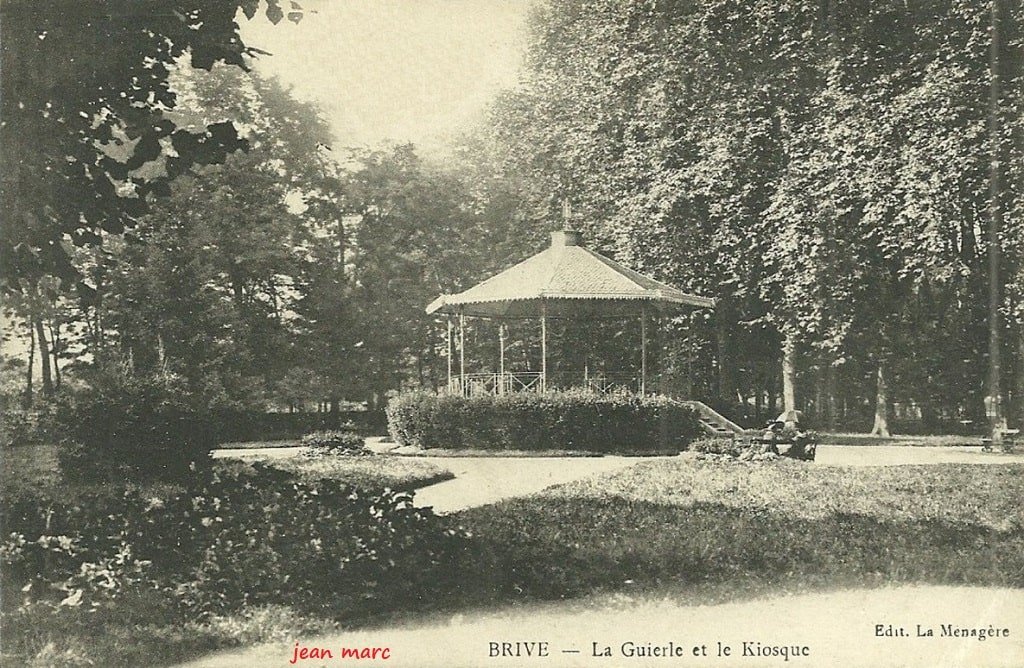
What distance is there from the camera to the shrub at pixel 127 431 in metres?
6.99

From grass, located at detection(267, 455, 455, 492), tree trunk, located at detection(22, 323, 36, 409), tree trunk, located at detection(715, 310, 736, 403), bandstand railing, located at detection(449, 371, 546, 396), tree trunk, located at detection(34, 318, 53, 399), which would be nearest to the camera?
tree trunk, located at detection(22, 323, 36, 409)

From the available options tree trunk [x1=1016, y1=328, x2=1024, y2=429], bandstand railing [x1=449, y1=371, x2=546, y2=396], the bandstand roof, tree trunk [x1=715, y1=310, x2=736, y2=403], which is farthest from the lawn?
tree trunk [x1=715, y1=310, x2=736, y2=403]

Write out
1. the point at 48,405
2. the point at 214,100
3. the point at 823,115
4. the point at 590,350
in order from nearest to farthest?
1. the point at 48,405
2. the point at 214,100
3. the point at 823,115
4. the point at 590,350

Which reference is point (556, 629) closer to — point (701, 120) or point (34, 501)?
point (34, 501)

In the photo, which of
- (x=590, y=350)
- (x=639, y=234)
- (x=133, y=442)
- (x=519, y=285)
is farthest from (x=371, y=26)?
(x=590, y=350)

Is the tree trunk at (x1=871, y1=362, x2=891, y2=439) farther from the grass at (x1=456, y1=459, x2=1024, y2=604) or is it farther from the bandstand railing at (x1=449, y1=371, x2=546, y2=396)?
the grass at (x1=456, y1=459, x2=1024, y2=604)

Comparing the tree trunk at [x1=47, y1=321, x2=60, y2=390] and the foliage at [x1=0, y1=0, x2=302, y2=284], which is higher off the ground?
the foliage at [x1=0, y1=0, x2=302, y2=284]

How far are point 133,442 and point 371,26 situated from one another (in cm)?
458

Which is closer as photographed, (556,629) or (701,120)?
(556,629)

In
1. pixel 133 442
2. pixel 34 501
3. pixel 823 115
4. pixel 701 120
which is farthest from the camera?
pixel 701 120

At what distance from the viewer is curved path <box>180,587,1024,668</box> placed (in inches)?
208

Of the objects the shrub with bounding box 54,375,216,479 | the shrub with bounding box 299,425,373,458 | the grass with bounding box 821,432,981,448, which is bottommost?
the grass with bounding box 821,432,981,448

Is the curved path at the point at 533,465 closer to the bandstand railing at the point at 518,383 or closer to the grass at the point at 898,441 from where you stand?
the grass at the point at 898,441

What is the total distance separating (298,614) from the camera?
536cm
